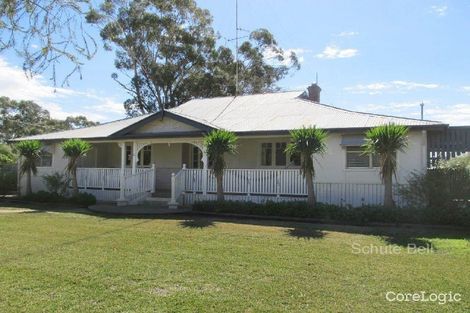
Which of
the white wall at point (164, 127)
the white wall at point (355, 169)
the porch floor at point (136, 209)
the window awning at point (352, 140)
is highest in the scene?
the white wall at point (164, 127)

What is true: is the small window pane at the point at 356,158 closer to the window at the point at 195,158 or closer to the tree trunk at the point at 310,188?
the tree trunk at the point at 310,188

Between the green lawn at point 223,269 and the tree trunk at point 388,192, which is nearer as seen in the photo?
the green lawn at point 223,269

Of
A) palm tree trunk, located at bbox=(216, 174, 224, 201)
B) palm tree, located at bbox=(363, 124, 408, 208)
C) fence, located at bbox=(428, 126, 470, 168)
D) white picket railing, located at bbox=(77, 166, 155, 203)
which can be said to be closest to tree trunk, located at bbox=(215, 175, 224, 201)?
palm tree trunk, located at bbox=(216, 174, 224, 201)

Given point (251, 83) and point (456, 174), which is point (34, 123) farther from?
point (456, 174)

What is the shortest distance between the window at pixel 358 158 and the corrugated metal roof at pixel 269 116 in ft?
3.01

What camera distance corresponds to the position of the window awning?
14.9 metres

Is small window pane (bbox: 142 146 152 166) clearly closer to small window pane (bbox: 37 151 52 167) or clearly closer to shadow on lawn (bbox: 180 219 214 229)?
small window pane (bbox: 37 151 52 167)

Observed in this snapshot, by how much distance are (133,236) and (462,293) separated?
7.16m

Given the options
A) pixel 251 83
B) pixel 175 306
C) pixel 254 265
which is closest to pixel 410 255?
pixel 254 265

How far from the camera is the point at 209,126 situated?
16.8m

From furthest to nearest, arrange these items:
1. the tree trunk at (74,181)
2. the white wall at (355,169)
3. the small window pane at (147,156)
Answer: the small window pane at (147,156)
the tree trunk at (74,181)
the white wall at (355,169)

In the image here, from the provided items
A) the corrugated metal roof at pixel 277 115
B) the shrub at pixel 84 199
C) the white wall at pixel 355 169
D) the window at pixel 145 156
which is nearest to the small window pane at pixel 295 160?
the white wall at pixel 355 169

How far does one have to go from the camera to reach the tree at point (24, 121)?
62781 millimetres

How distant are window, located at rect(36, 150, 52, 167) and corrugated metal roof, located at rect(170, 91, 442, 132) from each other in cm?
714
